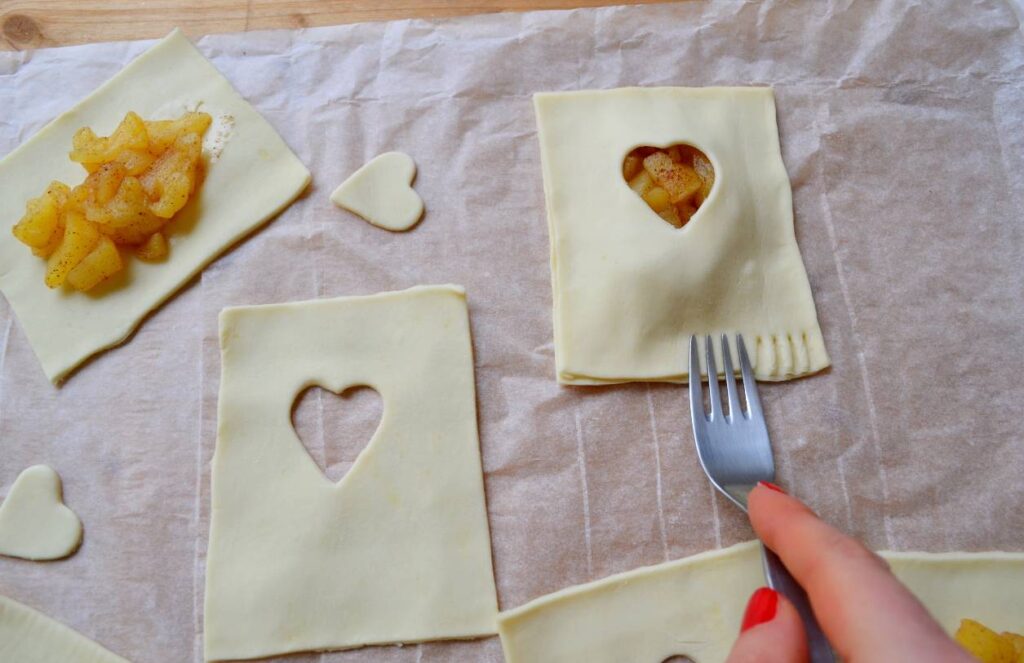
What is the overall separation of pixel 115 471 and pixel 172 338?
0.69 ft

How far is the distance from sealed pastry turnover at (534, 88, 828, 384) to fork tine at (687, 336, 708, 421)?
0.02 m

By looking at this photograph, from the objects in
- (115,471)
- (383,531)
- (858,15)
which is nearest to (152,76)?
(115,471)

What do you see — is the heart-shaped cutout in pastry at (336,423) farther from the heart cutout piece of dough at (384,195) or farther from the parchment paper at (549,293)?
the heart cutout piece of dough at (384,195)

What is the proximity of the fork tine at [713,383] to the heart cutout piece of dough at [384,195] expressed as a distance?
50 centimetres

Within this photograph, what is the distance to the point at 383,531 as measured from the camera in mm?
1123

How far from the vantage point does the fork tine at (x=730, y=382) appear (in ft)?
3.90

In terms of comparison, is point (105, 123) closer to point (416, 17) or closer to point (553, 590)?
point (416, 17)

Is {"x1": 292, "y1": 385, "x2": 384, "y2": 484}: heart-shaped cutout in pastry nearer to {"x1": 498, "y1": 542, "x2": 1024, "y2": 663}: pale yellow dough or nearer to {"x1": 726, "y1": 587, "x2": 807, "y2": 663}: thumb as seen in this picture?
{"x1": 498, "y1": 542, "x2": 1024, "y2": 663}: pale yellow dough

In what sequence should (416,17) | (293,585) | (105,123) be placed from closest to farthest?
(293,585)
(105,123)
(416,17)

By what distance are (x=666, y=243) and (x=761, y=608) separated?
0.57 metres

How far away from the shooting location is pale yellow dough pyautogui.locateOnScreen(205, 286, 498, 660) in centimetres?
109

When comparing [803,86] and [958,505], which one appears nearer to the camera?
[958,505]

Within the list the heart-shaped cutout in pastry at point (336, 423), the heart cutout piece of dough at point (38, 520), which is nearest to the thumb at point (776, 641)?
the heart-shaped cutout in pastry at point (336, 423)

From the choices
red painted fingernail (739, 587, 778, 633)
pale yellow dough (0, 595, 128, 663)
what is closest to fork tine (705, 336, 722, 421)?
red painted fingernail (739, 587, 778, 633)
